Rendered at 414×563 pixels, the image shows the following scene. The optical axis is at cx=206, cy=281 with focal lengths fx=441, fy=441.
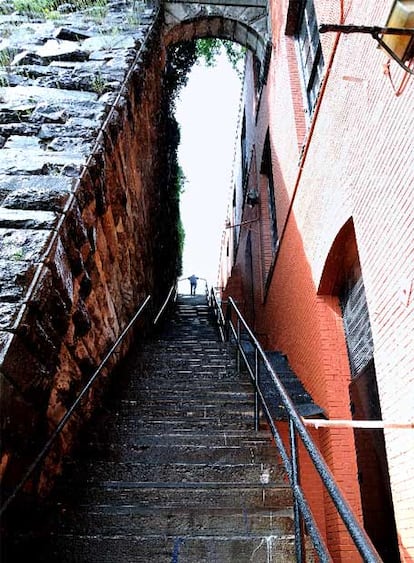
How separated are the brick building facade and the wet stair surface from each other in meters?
1.00

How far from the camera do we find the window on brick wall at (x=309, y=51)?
6145 millimetres

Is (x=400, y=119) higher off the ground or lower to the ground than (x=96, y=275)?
higher

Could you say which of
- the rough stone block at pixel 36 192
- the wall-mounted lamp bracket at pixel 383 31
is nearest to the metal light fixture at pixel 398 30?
the wall-mounted lamp bracket at pixel 383 31

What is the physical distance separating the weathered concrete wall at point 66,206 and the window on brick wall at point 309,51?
95.0 inches

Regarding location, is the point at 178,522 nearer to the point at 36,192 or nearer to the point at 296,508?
the point at 296,508

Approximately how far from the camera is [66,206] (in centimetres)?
295

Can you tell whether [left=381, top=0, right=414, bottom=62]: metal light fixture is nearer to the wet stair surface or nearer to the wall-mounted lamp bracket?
the wall-mounted lamp bracket

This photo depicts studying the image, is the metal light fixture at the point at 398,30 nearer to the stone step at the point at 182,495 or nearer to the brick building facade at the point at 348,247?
the brick building facade at the point at 348,247

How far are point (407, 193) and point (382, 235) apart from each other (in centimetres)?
49

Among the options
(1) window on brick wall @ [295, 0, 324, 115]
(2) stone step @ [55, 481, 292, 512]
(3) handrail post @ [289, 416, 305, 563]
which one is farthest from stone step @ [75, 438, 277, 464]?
(1) window on brick wall @ [295, 0, 324, 115]

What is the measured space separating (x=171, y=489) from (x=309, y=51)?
6.35 m

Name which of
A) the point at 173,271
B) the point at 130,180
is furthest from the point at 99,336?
the point at 173,271

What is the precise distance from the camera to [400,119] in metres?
3.01

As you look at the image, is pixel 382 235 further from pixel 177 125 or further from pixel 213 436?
pixel 177 125
